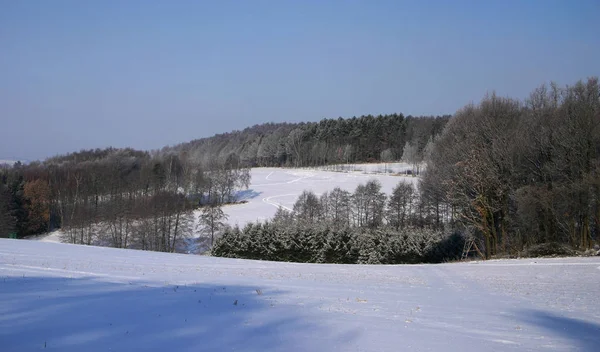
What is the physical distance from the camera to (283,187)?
9381 centimetres

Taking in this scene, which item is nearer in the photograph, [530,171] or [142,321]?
[142,321]

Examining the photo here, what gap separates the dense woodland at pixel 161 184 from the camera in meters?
58.6

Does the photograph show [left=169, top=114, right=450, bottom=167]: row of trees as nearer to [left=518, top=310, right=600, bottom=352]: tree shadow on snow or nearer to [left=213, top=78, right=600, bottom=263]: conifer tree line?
[left=213, top=78, right=600, bottom=263]: conifer tree line

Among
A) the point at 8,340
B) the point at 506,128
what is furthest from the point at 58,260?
→ the point at 506,128

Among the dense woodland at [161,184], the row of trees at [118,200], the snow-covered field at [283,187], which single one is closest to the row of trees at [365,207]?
the snow-covered field at [283,187]

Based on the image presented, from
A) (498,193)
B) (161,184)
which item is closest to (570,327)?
(498,193)

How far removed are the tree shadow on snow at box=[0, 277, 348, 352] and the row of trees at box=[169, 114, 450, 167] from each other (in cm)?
10617

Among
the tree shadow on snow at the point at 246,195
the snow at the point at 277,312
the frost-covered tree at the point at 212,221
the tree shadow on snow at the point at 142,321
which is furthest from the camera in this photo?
the tree shadow on snow at the point at 246,195

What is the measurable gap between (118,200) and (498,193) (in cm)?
5726

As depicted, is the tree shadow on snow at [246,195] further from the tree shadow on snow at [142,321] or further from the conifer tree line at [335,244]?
the tree shadow on snow at [142,321]

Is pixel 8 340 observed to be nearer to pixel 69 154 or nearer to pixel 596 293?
pixel 596 293

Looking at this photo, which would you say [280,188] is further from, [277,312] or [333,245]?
[277,312]

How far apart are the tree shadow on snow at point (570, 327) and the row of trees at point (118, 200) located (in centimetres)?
5035

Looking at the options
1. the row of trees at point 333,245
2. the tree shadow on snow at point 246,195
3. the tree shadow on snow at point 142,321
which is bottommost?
the row of trees at point 333,245
